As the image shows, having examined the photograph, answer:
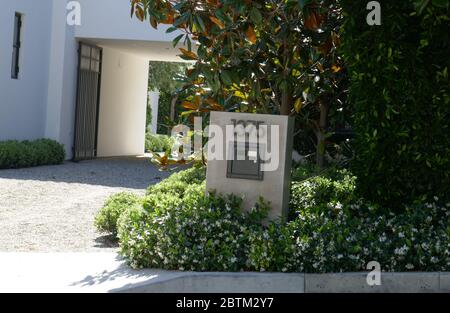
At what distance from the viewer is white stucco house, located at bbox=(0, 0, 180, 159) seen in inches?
658

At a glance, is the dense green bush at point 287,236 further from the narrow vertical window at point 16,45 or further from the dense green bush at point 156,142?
the dense green bush at point 156,142

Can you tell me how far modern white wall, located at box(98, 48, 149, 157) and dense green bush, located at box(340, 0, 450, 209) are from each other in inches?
591

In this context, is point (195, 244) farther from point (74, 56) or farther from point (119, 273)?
point (74, 56)

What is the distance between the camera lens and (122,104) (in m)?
22.7

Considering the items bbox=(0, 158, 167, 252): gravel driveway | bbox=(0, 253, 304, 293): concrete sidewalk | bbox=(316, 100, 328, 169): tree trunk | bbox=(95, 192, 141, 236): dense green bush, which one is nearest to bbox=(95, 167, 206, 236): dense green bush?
bbox=(95, 192, 141, 236): dense green bush

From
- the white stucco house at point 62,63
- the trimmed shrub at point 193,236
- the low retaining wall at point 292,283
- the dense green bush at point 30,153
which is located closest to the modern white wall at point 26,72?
the white stucco house at point 62,63

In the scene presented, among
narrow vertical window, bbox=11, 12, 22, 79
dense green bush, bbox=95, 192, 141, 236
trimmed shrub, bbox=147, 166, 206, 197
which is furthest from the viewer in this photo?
narrow vertical window, bbox=11, 12, 22, 79

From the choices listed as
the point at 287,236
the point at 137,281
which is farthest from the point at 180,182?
the point at 137,281

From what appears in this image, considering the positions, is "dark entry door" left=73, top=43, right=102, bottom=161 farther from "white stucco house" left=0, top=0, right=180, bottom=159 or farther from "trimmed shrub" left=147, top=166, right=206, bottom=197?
"trimmed shrub" left=147, top=166, right=206, bottom=197

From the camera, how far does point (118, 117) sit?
884 inches

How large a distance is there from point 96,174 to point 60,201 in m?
4.32

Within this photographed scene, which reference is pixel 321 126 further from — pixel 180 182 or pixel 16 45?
pixel 16 45

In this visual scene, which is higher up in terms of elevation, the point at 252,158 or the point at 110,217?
the point at 252,158

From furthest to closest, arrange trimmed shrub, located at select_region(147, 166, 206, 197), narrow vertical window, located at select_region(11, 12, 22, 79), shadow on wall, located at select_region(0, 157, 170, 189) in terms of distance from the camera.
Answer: narrow vertical window, located at select_region(11, 12, 22, 79)
shadow on wall, located at select_region(0, 157, 170, 189)
trimmed shrub, located at select_region(147, 166, 206, 197)
